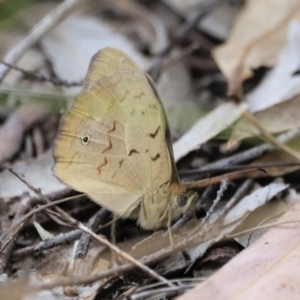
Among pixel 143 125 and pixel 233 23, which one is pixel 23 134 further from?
pixel 233 23

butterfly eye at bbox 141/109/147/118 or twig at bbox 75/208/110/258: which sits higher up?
butterfly eye at bbox 141/109/147/118

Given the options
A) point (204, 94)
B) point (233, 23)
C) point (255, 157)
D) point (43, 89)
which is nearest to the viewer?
point (255, 157)

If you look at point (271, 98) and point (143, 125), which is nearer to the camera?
point (143, 125)

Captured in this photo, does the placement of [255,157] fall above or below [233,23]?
below

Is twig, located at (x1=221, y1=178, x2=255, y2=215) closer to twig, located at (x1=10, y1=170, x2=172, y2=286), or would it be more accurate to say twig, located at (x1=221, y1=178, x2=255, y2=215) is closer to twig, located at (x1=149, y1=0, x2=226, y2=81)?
twig, located at (x1=10, y1=170, x2=172, y2=286)

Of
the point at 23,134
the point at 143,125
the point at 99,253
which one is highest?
the point at 143,125

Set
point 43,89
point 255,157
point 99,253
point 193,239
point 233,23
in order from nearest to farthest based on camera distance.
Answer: point 193,239, point 99,253, point 255,157, point 43,89, point 233,23

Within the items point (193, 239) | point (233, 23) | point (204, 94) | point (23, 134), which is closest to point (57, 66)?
point (23, 134)

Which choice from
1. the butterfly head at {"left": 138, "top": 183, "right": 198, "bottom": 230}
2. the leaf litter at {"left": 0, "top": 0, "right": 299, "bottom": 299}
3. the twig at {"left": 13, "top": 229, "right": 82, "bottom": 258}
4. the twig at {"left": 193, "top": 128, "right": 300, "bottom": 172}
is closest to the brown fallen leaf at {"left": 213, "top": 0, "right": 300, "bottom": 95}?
the leaf litter at {"left": 0, "top": 0, "right": 299, "bottom": 299}
